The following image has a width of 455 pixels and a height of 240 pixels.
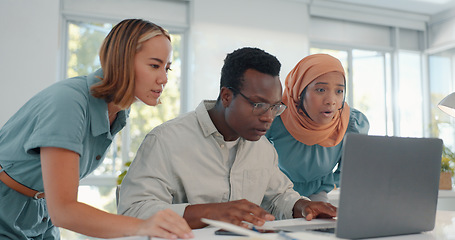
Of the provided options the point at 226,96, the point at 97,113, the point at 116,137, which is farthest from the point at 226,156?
the point at 116,137

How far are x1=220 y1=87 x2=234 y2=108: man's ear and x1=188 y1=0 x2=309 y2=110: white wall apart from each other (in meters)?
3.13

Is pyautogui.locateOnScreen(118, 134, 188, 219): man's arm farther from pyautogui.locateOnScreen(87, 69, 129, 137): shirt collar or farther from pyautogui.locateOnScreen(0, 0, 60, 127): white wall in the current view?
pyautogui.locateOnScreen(0, 0, 60, 127): white wall

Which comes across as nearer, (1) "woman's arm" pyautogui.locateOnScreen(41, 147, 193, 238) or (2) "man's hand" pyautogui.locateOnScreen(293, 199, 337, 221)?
(1) "woman's arm" pyautogui.locateOnScreen(41, 147, 193, 238)

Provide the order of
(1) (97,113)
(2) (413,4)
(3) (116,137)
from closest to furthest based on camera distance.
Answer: (1) (97,113) < (3) (116,137) < (2) (413,4)

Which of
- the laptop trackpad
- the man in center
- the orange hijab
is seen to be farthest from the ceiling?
the laptop trackpad

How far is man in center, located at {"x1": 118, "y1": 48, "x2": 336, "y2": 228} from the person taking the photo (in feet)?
4.34

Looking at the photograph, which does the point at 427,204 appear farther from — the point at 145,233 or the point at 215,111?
the point at 215,111

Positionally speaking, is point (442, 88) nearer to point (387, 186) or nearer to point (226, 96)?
point (226, 96)

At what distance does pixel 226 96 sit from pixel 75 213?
70 cm

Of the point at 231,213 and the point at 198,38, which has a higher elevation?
the point at 198,38

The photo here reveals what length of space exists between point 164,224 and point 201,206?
26cm

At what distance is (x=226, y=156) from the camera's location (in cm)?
150

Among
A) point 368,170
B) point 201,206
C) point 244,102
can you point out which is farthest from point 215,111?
point 368,170

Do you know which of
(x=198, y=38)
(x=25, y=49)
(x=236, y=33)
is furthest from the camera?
(x=236, y=33)
